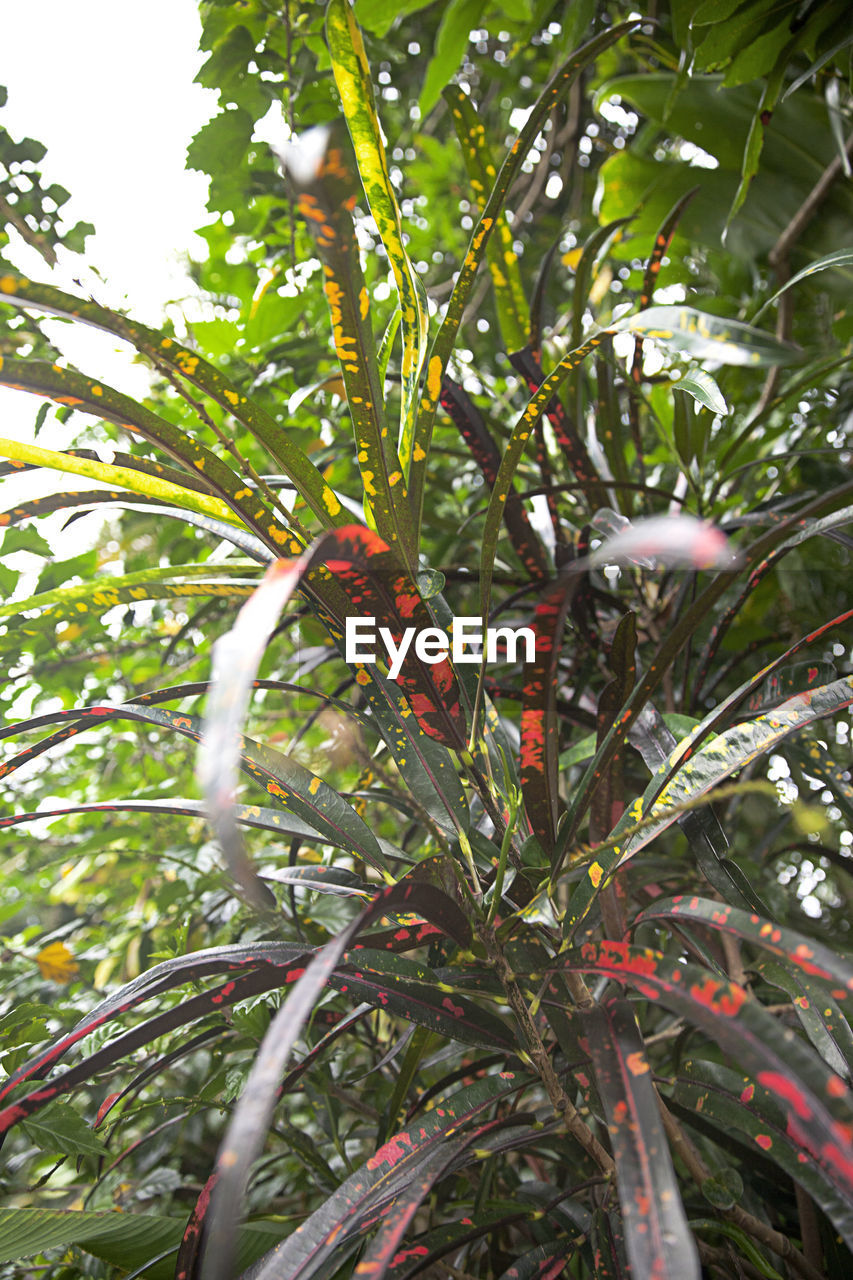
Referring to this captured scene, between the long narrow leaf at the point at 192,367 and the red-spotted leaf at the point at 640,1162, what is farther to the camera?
the long narrow leaf at the point at 192,367

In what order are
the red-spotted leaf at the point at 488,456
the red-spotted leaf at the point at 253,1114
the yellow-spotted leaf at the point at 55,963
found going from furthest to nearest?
the yellow-spotted leaf at the point at 55,963, the red-spotted leaf at the point at 488,456, the red-spotted leaf at the point at 253,1114

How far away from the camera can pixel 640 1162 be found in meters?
0.28

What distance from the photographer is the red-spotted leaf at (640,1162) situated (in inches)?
9.9

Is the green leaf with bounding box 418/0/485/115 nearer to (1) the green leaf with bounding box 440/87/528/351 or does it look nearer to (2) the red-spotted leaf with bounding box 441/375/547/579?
(1) the green leaf with bounding box 440/87/528/351

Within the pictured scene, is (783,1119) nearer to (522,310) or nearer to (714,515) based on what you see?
(714,515)

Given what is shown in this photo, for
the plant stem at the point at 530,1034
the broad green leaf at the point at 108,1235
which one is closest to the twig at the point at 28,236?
the plant stem at the point at 530,1034

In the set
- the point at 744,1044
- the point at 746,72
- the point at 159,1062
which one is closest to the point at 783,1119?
the point at 744,1044

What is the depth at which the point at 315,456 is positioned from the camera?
0.83m

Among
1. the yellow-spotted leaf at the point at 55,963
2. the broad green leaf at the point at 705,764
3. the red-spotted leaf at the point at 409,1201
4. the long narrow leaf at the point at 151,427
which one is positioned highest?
the long narrow leaf at the point at 151,427

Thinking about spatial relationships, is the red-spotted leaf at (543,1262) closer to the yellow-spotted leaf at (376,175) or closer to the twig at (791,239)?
the yellow-spotted leaf at (376,175)

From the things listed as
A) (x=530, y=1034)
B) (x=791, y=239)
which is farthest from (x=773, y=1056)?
(x=791, y=239)

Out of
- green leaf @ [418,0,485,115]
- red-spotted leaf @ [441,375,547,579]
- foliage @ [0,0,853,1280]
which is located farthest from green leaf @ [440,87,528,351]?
green leaf @ [418,0,485,115]

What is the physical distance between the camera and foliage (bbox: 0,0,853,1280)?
1.13 ft

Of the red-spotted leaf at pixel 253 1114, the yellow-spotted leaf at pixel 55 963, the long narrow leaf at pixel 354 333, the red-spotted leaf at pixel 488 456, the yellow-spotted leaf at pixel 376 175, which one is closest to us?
the red-spotted leaf at pixel 253 1114
